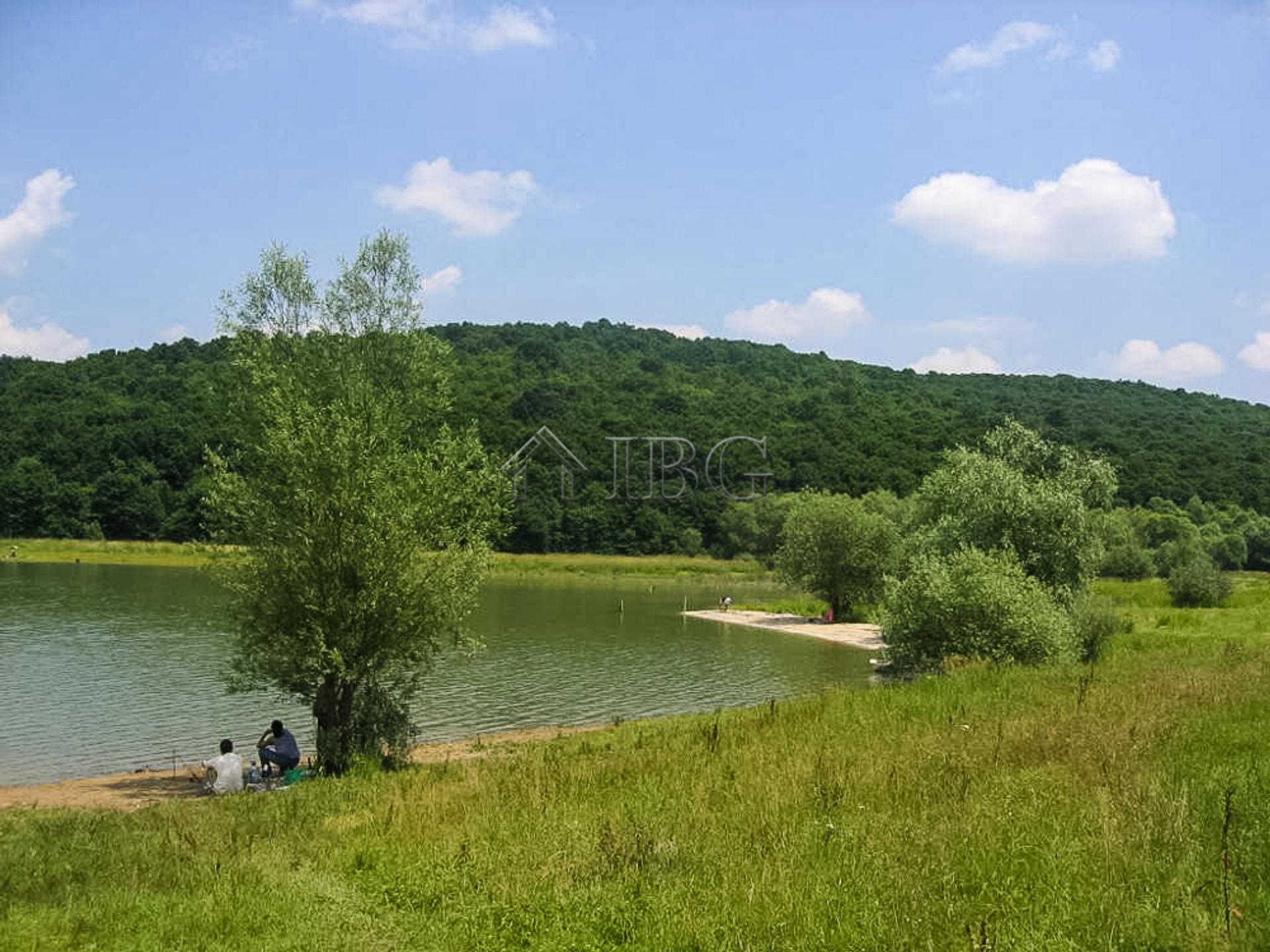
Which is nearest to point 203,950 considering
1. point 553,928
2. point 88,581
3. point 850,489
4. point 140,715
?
point 553,928

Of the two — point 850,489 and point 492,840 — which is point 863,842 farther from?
point 850,489

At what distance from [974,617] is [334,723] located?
1919 cm

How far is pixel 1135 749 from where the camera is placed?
1038 cm

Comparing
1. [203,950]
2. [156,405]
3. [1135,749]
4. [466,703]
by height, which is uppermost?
[156,405]

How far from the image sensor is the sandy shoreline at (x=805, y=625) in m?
54.7

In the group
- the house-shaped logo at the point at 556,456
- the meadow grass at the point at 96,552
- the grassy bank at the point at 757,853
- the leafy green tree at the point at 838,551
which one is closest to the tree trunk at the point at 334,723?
the grassy bank at the point at 757,853

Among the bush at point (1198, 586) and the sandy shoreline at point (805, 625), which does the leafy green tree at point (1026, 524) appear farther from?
the bush at point (1198, 586)

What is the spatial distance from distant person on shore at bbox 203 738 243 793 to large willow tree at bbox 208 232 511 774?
5.82 ft

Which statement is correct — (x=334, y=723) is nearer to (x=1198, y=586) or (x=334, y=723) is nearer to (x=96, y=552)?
(x=1198, y=586)

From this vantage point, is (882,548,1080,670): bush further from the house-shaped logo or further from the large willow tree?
the house-shaped logo

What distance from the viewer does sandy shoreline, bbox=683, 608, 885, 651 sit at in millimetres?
54688

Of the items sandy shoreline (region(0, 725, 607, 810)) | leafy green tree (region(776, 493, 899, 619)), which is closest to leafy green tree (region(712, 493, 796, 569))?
leafy green tree (region(776, 493, 899, 619))

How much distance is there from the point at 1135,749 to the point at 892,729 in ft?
14.2

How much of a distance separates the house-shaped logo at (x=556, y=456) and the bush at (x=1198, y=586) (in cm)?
8449
